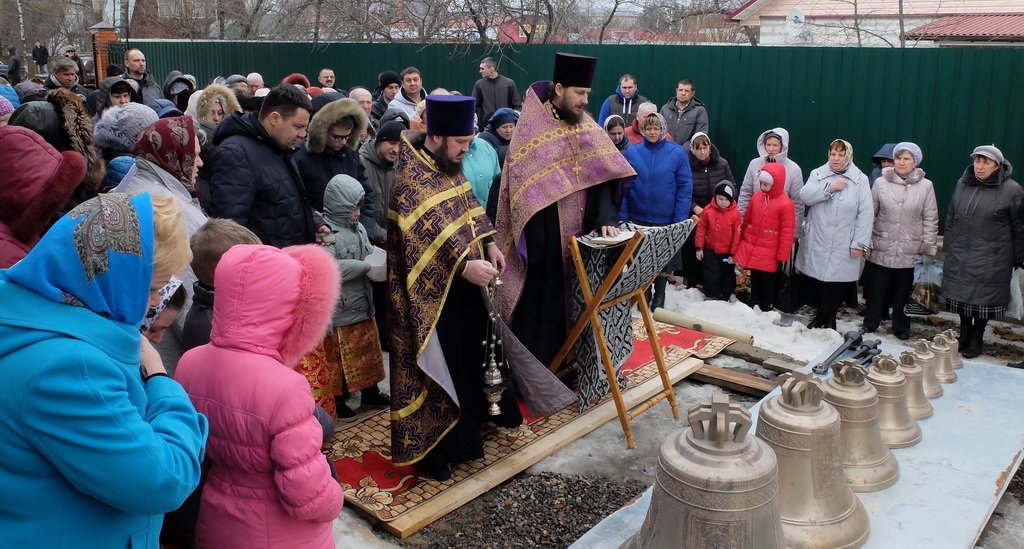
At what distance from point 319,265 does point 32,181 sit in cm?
141

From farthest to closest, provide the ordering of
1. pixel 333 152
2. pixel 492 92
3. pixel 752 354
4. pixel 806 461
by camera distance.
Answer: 1. pixel 492 92
2. pixel 752 354
3. pixel 333 152
4. pixel 806 461

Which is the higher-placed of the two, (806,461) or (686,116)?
(686,116)

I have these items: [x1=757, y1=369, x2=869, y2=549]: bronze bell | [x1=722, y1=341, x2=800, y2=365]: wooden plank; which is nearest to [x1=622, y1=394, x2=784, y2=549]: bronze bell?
[x1=757, y1=369, x2=869, y2=549]: bronze bell

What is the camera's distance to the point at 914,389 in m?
3.85

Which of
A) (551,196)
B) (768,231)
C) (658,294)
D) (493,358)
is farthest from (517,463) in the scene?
(768,231)

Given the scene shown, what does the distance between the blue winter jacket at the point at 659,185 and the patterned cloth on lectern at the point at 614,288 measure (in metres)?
2.32

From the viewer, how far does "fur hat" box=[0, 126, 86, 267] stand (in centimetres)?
299

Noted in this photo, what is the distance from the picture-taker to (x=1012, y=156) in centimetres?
761

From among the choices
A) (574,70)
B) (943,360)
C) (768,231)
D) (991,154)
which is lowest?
(943,360)

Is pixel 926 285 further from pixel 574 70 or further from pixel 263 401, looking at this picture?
pixel 263 401

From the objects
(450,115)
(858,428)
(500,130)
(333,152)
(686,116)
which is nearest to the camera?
(858,428)

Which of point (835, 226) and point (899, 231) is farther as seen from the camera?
point (835, 226)

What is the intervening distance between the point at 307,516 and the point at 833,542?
1.60m

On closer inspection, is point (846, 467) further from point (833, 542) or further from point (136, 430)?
point (136, 430)
